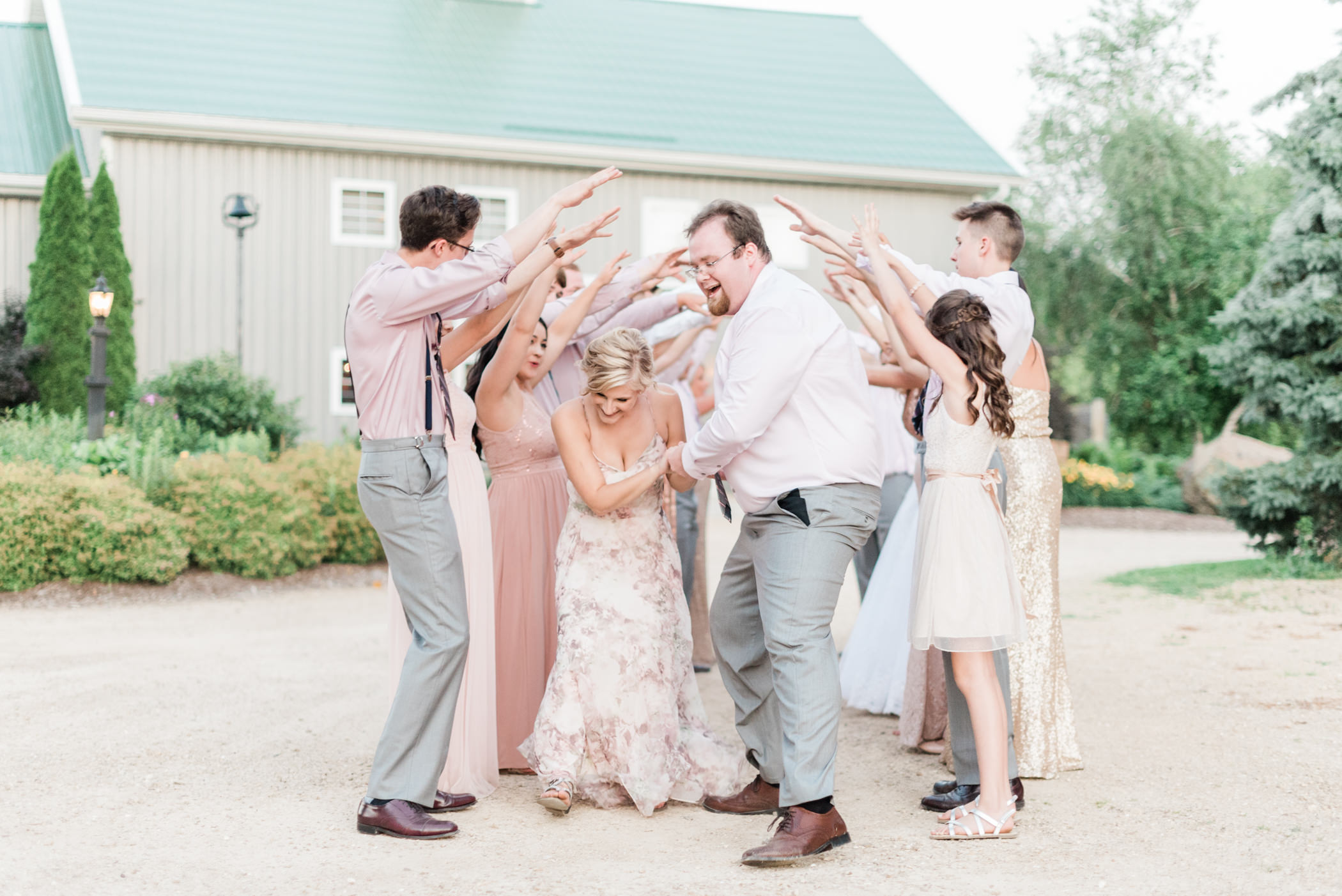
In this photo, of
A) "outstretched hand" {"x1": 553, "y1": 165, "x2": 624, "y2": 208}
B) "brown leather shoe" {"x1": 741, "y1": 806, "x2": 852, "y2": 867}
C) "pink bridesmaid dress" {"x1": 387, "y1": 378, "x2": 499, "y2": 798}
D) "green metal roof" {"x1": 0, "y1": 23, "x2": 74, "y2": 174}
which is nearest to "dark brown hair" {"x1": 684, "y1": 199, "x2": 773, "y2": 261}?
"outstretched hand" {"x1": 553, "y1": 165, "x2": 624, "y2": 208}

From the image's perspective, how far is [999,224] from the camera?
14.8 feet

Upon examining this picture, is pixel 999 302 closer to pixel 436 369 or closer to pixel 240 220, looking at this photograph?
pixel 436 369

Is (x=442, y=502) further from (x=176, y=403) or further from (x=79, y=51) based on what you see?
(x=79, y=51)

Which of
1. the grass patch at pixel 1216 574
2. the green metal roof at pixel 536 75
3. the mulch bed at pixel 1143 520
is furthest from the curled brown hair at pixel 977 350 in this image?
the mulch bed at pixel 1143 520

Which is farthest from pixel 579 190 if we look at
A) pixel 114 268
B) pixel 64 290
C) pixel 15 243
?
pixel 15 243

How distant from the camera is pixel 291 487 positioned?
10.5 m

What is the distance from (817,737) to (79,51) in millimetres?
16476

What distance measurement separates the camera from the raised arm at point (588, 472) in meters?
4.38

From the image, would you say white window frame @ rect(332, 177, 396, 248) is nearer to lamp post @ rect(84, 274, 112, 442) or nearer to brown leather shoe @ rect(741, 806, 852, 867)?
lamp post @ rect(84, 274, 112, 442)

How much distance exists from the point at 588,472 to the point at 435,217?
1050 mm

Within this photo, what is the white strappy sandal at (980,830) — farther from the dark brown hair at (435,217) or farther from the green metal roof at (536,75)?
the green metal roof at (536,75)

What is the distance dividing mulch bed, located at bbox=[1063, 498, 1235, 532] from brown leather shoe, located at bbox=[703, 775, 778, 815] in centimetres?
1389

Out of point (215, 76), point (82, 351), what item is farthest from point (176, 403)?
point (215, 76)

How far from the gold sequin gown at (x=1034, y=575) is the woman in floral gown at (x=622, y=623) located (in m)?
1.14
